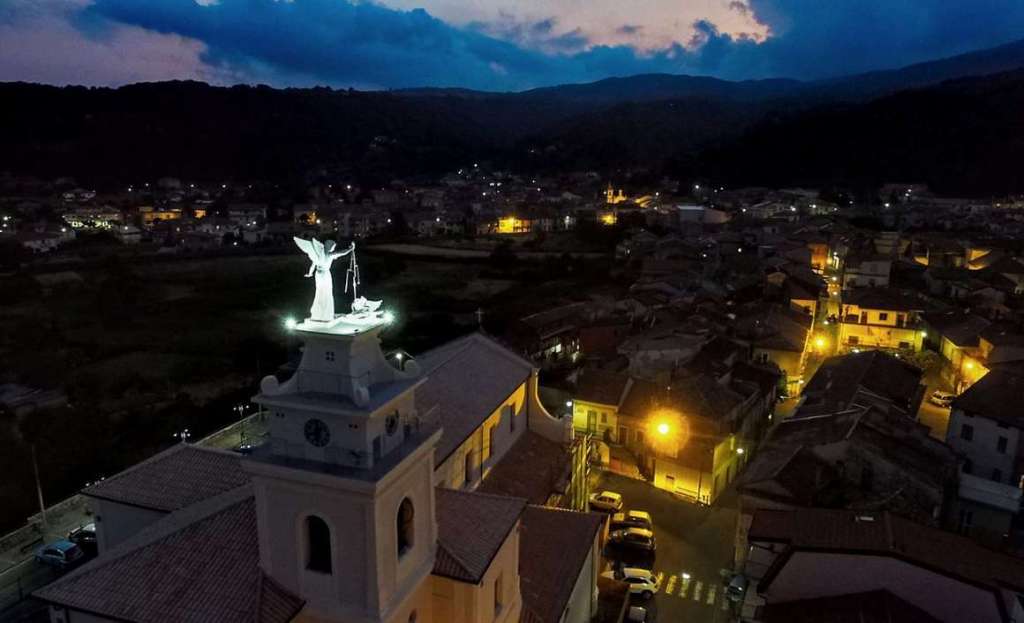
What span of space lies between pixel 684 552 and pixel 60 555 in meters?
21.4

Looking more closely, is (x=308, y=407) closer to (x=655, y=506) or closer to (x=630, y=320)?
(x=655, y=506)

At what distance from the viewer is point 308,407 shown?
11.3m

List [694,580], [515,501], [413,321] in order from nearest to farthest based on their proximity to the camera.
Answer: [515,501], [694,580], [413,321]

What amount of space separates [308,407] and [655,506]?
20.8 m

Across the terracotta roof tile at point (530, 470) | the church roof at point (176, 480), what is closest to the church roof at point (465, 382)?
the terracotta roof tile at point (530, 470)

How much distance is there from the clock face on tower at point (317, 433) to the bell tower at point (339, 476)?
2cm

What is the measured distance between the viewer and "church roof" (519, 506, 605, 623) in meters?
16.7

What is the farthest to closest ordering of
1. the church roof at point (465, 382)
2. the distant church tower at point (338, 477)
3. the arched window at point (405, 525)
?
the church roof at point (465, 382) < the arched window at point (405, 525) < the distant church tower at point (338, 477)

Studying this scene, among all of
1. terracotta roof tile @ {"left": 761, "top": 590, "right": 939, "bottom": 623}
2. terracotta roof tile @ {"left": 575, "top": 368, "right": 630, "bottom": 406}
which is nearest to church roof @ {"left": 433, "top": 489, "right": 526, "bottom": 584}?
terracotta roof tile @ {"left": 761, "top": 590, "right": 939, "bottom": 623}

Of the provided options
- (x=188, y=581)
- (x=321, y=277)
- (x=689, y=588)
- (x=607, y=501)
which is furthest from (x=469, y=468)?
(x=321, y=277)

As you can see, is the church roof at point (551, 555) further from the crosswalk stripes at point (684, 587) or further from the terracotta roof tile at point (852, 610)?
the terracotta roof tile at point (852, 610)

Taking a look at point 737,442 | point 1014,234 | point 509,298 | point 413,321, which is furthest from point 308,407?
point 1014,234

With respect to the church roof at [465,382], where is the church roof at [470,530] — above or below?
below

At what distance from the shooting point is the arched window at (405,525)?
40.9 ft
